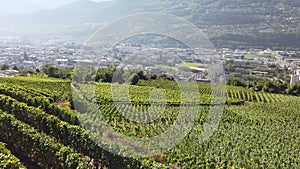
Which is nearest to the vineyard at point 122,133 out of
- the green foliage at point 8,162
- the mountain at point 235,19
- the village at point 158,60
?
the green foliage at point 8,162

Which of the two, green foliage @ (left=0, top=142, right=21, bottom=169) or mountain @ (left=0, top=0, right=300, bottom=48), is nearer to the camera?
green foliage @ (left=0, top=142, right=21, bottom=169)

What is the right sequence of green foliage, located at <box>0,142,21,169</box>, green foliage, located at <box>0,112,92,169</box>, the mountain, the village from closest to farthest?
green foliage, located at <box>0,142,21,169</box> → green foliage, located at <box>0,112,92,169</box> → the village → the mountain

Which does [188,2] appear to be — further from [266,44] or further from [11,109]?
[11,109]

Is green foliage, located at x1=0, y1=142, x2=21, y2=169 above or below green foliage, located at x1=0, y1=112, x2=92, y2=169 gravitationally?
above

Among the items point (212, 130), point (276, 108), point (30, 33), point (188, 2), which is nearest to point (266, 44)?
point (188, 2)

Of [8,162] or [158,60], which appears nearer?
[8,162]

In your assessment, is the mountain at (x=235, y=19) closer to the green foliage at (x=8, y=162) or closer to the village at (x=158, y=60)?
the village at (x=158, y=60)

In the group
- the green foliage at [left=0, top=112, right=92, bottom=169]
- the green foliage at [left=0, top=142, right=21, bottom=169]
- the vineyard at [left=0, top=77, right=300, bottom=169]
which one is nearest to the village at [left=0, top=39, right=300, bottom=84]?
the vineyard at [left=0, top=77, right=300, bottom=169]

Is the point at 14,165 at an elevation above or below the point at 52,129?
above

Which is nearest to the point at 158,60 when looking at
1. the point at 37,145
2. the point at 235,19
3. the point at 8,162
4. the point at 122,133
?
the point at 122,133

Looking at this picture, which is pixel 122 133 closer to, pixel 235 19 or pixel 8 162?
pixel 8 162

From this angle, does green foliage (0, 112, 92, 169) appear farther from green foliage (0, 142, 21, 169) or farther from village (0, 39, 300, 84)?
village (0, 39, 300, 84)
